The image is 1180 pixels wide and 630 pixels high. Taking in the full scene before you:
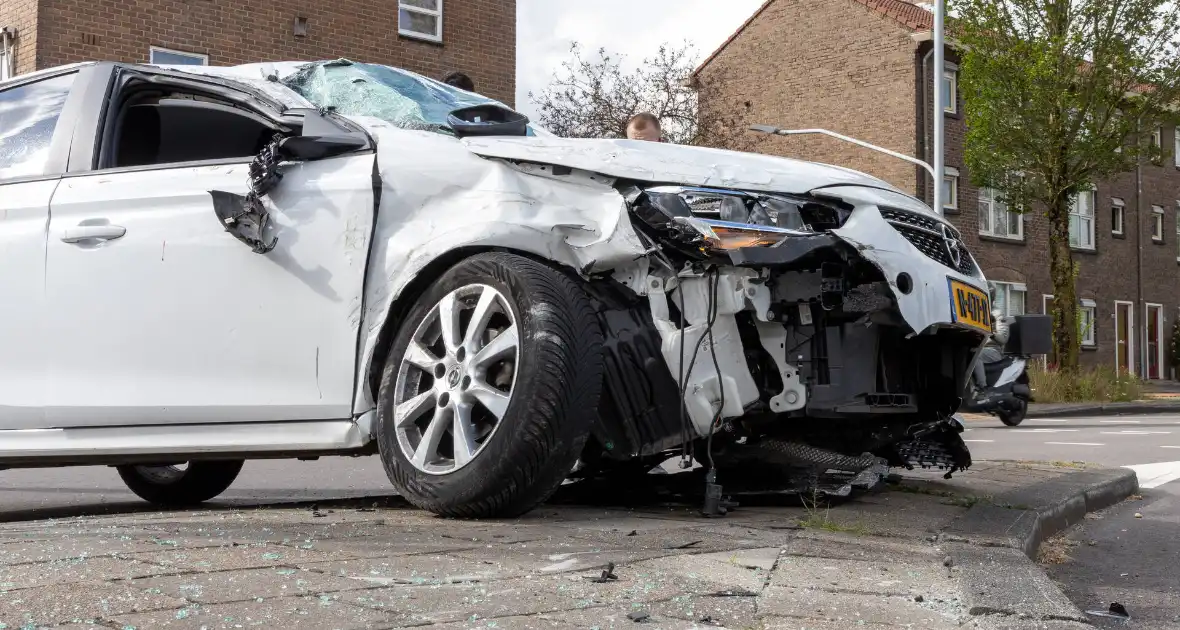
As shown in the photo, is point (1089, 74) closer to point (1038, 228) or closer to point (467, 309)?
point (1038, 228)

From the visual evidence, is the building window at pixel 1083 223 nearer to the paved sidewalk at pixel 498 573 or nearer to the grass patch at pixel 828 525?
the grass patch at pixel 828 525

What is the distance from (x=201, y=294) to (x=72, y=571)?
1.75 metres

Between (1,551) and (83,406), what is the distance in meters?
1.52

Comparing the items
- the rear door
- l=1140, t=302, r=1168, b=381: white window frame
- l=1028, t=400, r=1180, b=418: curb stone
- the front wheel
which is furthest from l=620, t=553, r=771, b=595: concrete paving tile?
l=1140, t=302, r=1168, b=381: white window frame

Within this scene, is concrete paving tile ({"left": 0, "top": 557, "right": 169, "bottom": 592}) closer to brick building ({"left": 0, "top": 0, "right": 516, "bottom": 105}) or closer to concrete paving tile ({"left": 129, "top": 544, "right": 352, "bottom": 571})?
concrete paving tile ({"left": 129, "top": 544, "right": 352, "bottom": 571})

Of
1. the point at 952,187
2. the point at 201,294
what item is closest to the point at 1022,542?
the point at 201,294

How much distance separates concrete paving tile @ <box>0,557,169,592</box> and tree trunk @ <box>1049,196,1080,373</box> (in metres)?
24.7

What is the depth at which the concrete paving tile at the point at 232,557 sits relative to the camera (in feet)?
10.4

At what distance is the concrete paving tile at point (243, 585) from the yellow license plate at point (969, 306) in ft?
8.17

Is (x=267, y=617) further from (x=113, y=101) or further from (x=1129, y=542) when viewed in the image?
(x=1129, y=542)

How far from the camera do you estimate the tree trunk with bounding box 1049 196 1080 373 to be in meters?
25.8

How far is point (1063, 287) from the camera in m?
25.8

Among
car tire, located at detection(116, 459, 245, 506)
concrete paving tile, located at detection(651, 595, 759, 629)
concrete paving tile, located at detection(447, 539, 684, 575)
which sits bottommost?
car tire, located at detection(116, 459, 245, 506)

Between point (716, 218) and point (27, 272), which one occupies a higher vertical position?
point (716, 218)
